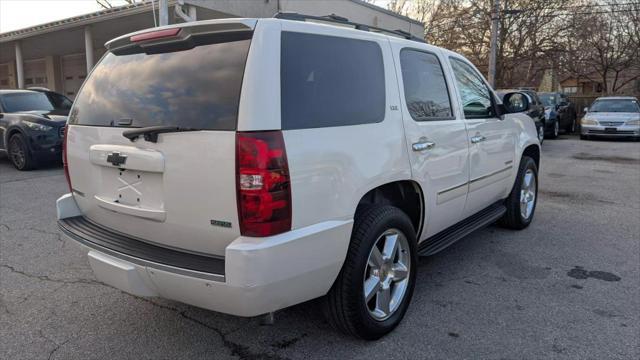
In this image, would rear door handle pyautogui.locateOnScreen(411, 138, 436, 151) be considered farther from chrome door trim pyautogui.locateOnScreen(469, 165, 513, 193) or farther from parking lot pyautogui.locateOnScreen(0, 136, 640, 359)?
parking lot pyautogui.locateOnScreen(0, 136, 640, 359)

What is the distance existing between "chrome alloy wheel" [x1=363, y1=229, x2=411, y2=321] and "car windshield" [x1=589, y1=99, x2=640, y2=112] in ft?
56.3

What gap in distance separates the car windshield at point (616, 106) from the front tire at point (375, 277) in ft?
56.1

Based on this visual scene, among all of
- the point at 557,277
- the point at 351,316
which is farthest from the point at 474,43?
the point at 351,316

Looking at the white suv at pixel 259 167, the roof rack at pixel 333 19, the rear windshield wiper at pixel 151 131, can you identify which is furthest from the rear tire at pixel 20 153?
the roof rack at pixel 333 19

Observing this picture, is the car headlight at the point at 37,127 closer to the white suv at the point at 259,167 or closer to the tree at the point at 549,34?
the white suv at the point at 259,167

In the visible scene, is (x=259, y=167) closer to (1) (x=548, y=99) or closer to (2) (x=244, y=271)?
(2) (x=244, y=271)

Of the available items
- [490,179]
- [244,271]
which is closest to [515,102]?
→ [490,179]

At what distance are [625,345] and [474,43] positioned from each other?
81.7 feet

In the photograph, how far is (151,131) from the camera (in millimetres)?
2553

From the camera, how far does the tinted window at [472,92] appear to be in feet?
13.8

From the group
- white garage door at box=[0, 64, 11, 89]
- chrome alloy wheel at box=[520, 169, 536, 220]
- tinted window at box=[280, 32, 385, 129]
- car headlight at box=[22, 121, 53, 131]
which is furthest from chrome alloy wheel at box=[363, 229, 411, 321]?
white garage door at box=[0, 64, 11, 89]

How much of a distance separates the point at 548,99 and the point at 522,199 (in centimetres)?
1410

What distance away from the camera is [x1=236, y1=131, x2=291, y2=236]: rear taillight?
90.9 inches

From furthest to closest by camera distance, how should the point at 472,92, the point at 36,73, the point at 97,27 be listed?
the point at 36,73, the point at 97,27, the point at 472,92
